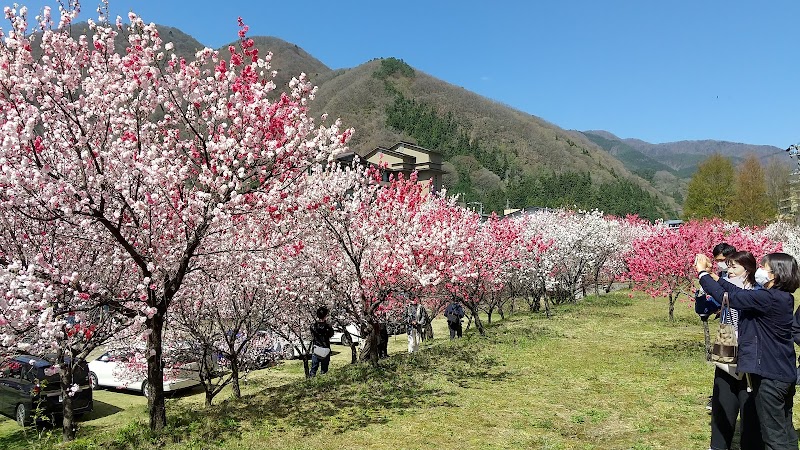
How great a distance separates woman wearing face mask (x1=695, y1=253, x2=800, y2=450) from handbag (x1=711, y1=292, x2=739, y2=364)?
12.7 inches

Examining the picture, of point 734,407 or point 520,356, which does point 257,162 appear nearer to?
point 734,407

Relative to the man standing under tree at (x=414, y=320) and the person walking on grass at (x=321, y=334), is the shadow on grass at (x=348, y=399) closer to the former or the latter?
the person walking on grass at (x=321, y=334)

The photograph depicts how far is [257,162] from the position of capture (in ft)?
24.9

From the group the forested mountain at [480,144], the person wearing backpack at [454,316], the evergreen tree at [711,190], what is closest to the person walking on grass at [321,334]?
the person wearing backpack at [454,316]

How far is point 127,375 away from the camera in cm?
1593

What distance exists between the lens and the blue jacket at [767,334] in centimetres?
463

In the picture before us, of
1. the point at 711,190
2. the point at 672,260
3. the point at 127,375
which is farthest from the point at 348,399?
the point at 711,190

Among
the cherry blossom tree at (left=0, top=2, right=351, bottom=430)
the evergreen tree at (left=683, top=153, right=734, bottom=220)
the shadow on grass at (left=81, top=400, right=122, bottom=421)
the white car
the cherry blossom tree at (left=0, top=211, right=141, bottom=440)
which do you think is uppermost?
the evergreen tree at (left=683, top=153, right=734, bottom=220)

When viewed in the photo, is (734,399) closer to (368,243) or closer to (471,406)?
(471,406)

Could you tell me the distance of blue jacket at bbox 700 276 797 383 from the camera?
463 centimetres

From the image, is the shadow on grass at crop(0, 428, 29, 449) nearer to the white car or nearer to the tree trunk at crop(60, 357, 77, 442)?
the tree trunk at crop(60, 357, 77, 442)

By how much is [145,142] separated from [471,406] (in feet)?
23.5

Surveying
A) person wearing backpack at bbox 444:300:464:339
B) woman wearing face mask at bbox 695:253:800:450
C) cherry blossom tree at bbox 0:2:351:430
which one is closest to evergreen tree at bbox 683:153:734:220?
person wearing backpack at bbox 444:300:464:339

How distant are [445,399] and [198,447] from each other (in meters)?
4.50
